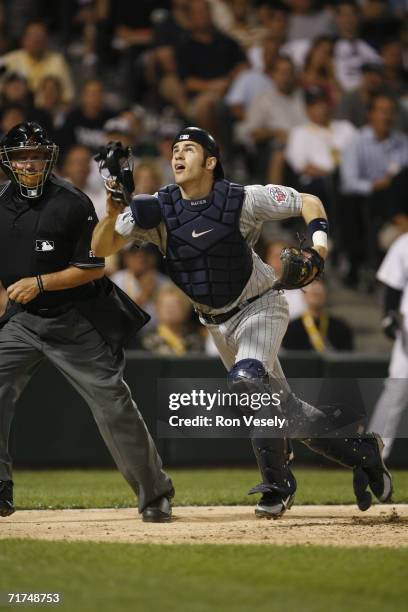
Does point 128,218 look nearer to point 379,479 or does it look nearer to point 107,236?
point 107,236

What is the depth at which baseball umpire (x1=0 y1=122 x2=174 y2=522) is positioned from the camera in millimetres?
5953

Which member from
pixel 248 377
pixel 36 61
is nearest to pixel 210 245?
pixel 248 377

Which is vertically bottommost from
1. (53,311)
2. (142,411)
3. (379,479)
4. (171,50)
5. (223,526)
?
(142,411)

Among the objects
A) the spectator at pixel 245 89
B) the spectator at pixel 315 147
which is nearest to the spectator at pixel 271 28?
the spectator at pixel 245 89

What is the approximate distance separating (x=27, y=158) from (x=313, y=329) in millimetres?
4762

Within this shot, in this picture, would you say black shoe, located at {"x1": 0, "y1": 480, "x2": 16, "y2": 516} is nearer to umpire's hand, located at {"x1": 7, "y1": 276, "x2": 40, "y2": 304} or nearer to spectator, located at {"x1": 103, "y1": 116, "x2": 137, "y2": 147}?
umpire's hand, located at {"x1": 7, "y1": 276, "x2": 40, "y2": 304}

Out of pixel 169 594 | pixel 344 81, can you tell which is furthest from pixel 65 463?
pixel 344 81

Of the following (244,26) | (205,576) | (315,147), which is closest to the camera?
(205,576)

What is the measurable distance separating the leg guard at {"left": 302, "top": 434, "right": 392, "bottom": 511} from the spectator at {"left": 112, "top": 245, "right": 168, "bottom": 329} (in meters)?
4.24

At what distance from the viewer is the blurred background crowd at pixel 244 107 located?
10.8 metres

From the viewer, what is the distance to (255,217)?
6.10 metres

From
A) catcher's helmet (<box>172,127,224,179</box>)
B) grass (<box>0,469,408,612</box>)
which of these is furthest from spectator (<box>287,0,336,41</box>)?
grass (<box>0,469,408,612</box>)

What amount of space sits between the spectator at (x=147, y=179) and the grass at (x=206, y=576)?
18.7ft

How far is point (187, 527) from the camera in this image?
602 cm
